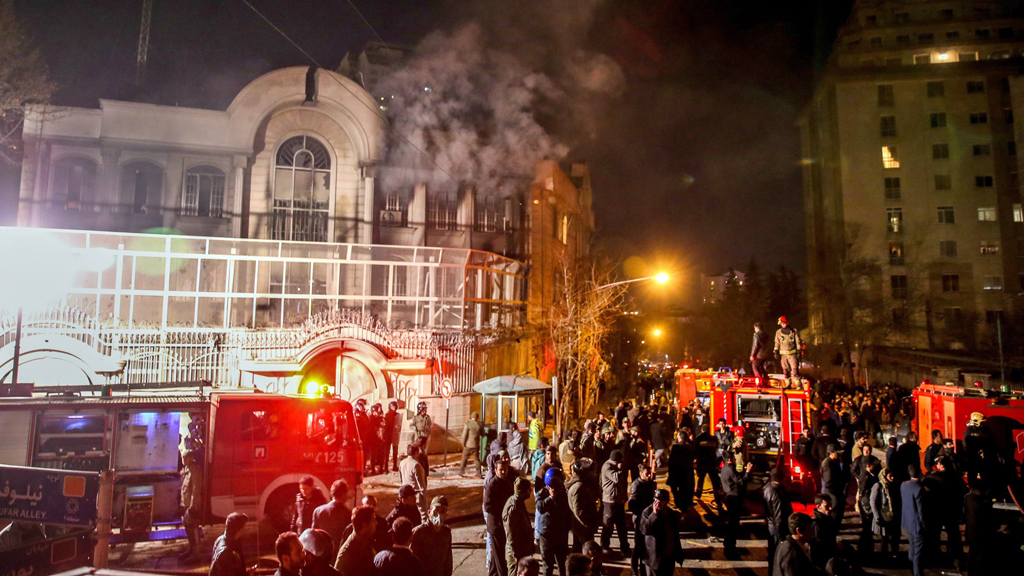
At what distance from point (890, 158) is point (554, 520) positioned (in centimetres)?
5328

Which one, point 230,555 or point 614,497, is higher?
point 230,555

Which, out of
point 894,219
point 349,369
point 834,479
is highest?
point 894,219

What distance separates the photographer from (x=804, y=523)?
5762 millimetres

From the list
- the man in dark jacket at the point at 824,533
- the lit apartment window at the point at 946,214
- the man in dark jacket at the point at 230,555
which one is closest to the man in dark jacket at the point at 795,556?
the man in dark jacket at the point at 824,533

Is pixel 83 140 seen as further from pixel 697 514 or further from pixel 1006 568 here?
pixel 1006 568

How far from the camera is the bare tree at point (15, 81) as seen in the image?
19.7 m

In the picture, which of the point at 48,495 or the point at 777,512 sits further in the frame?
the point at 777,512

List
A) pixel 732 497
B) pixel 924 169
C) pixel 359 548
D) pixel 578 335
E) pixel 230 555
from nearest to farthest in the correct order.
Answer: pixel 230 555 → pixel 359 548 → pixel 732 497 → pixel 578 335 → pixel 924 169

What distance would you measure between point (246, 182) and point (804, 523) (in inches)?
887

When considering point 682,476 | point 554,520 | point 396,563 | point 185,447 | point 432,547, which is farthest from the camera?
point 682,476

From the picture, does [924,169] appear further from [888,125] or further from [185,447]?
[185,447]

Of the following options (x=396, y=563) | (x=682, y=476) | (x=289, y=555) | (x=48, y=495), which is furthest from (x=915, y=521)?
(x=48, y=495)

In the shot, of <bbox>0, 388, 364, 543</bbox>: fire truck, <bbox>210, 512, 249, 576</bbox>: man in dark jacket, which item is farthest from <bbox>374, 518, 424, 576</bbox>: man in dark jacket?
<bbox>0, 388, 364, 543</bbox>: fire truck

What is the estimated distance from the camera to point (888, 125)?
49.7 meters
